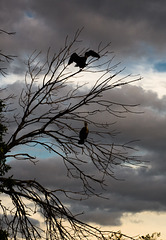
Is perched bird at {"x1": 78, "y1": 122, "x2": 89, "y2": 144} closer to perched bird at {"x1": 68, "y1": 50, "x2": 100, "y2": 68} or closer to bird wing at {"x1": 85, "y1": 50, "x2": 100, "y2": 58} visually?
perched bird at {"x1": 68, "y1": 50, "x2": 100, "y2": 68}

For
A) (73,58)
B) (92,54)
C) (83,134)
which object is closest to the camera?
(92,54)

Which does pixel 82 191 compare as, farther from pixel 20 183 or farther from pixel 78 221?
pixel 20 183

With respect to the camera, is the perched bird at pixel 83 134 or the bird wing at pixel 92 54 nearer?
the bird wing at pixel 92 54

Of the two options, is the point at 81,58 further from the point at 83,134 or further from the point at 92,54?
the point at 83,134

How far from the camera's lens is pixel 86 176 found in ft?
30.5

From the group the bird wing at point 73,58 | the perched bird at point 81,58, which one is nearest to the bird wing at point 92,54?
the perched bird at point 81,58

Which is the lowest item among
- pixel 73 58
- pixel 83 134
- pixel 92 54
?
pixel 83 134

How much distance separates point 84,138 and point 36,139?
1318 millimetres

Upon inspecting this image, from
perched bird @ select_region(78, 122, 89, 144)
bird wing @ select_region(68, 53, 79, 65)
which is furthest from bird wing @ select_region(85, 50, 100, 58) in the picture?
perched bird @ select_region(78, 122, 89, 144)

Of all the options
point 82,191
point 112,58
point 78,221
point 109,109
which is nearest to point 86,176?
point 82,191

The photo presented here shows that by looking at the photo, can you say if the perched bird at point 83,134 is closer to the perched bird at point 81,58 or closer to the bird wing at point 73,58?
the perched bird at point 81,58

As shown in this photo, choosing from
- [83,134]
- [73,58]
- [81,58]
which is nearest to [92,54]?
[81,58]

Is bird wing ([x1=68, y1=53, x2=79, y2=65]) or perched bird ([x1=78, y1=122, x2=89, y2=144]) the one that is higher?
bird wing ([x1=68, y1=53, x2=79, y2=65])

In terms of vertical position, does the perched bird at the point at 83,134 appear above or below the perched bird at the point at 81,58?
below
